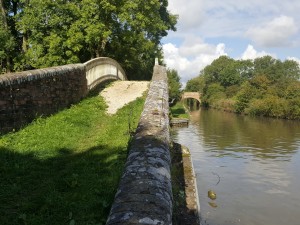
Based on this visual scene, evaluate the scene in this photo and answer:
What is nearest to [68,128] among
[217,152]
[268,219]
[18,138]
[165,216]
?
[18,138]

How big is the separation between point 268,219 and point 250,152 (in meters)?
13.7

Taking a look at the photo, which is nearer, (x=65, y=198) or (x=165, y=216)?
(x=165, y=216)

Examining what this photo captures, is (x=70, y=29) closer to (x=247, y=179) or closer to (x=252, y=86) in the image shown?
(x=247, y=179)

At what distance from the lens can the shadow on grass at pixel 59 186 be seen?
4605 mm

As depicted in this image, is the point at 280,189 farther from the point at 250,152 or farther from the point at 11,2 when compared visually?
the point at 11,2

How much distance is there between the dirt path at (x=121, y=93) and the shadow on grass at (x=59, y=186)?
5.81 m

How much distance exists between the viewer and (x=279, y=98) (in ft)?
207

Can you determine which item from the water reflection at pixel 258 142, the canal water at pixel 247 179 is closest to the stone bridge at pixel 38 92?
the canal water at pixel 247 179

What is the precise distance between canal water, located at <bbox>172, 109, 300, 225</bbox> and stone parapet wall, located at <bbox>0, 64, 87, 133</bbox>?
528cm

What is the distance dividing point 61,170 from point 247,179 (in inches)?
592

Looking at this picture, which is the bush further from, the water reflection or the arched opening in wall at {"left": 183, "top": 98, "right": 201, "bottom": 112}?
the arched opening in wall at {"left": 183, "top": 98, "right": 201, "bottom": 112}

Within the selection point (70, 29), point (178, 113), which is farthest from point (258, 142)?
point (70, 29)

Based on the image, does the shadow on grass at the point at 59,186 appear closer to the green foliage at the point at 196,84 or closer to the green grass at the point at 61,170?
the green grass at the point at 61,170

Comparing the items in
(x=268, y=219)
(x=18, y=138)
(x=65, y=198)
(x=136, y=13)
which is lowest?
(x=268, y=219)
